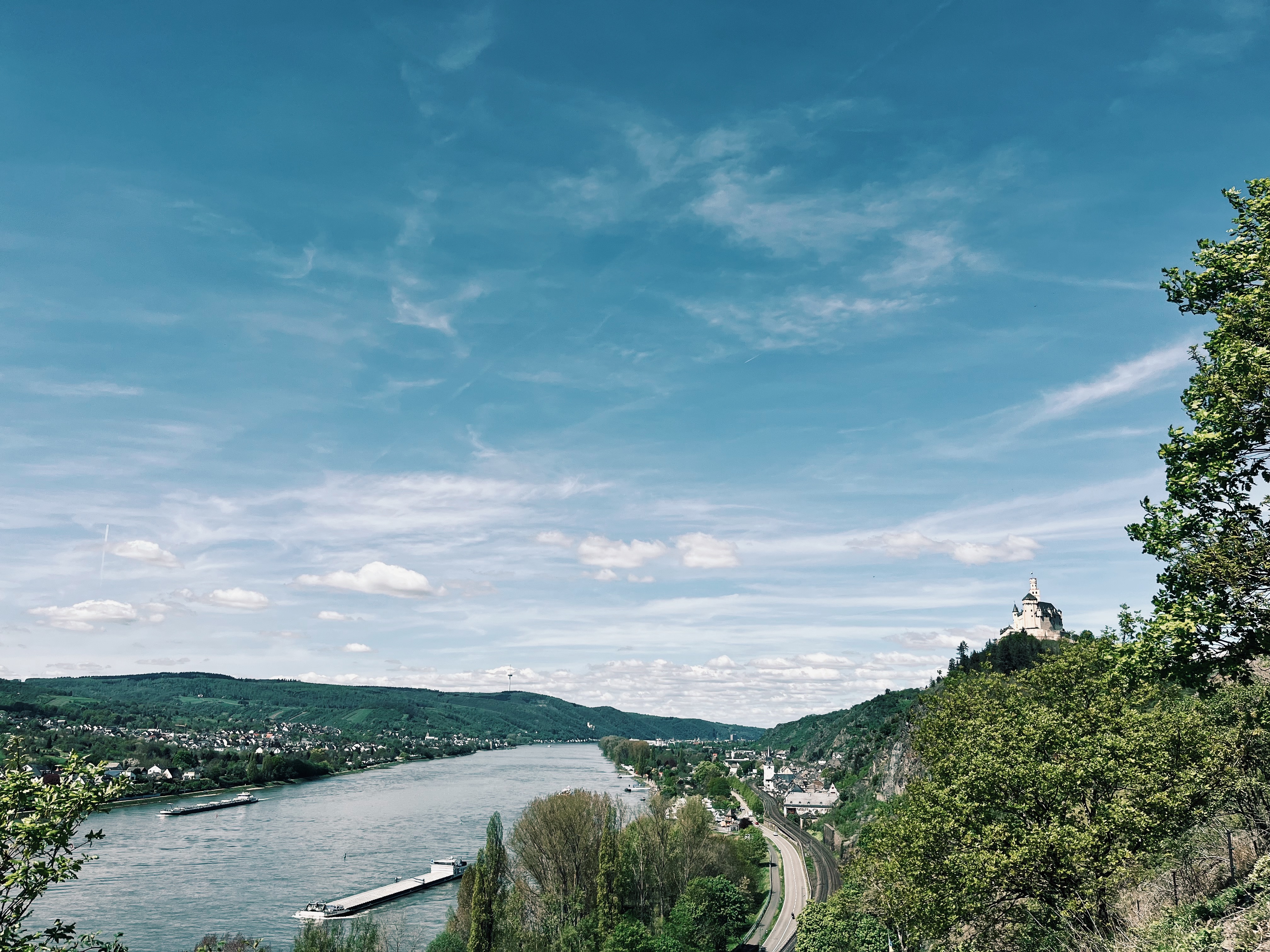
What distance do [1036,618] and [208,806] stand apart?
155438mm

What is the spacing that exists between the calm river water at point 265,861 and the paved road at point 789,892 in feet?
87.7

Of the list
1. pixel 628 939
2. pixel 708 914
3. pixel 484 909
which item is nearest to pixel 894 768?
pixel 708 914

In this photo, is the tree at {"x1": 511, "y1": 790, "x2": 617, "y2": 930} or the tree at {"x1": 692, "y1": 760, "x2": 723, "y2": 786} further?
the tree at {"x1": 692, "y1": 760, "x2": 723, "y2": 786}

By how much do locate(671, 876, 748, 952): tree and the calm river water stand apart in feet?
68.1

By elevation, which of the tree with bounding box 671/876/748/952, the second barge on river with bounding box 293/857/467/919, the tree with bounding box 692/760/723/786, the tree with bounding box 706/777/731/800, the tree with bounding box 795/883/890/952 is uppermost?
the tree with bounding box 795/883/890/952

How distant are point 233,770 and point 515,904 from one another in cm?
14393

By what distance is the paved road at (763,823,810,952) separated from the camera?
192 feet

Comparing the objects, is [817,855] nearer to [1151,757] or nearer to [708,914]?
[708,914]

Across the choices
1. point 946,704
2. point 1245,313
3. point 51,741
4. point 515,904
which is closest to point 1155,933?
point 1245,313

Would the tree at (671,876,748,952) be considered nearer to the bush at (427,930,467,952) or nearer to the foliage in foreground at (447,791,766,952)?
the foliage in foreground at (447,791,766,952)

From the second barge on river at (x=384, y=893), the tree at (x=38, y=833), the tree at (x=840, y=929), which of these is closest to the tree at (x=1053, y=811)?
the tree at (x=38, y=833)

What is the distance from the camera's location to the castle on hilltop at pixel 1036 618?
150500mm

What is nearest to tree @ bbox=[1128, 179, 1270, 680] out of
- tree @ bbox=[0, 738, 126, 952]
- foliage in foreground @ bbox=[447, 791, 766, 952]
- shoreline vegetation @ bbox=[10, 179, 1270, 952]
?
shoreline vegetation @ bbox=[10, 179, 1270, 952]

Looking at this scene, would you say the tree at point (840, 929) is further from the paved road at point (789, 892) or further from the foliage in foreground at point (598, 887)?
the paved road at point (789, 892)
